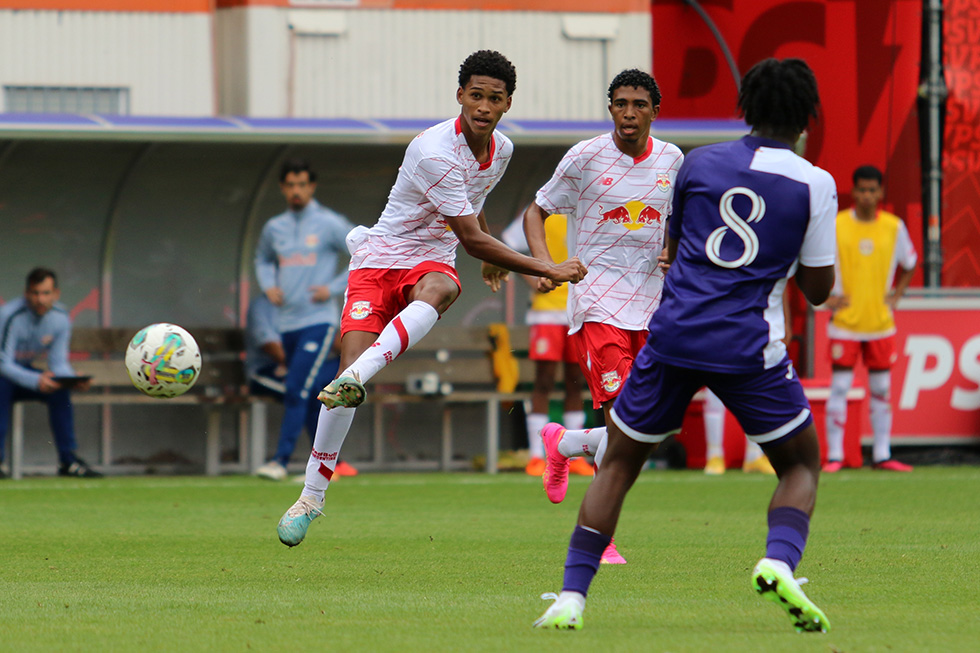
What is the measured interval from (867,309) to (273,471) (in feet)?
17.2

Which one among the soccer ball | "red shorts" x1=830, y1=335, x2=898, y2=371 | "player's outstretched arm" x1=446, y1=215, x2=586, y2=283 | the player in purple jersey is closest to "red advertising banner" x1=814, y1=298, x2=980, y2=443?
"red shorts" x1=830, y1=335, x2=898, y2=371

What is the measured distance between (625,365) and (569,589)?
2.66m

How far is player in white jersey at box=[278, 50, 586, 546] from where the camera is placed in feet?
22.9

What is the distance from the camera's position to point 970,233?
54.9 ft

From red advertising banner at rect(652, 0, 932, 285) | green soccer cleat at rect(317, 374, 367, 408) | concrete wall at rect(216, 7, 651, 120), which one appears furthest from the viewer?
red advertising banner at rect(652, 0, 932, 285)

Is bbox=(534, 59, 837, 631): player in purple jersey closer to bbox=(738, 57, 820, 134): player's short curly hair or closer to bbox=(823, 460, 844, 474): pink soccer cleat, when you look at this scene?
bbox=(738, 57, 820, 134): player's short curly hair

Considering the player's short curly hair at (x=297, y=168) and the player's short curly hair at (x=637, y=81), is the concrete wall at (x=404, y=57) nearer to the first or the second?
the player's short curly hair at (x=297, y=168)

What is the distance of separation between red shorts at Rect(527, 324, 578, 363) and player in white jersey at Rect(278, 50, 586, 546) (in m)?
5.38

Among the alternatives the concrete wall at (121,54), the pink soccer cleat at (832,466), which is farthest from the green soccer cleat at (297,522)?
the concrete wall at (121,54)

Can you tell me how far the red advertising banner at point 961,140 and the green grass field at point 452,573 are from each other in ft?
→ 19.1

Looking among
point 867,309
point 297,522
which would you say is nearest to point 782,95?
point 297,522

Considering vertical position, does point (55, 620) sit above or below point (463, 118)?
below

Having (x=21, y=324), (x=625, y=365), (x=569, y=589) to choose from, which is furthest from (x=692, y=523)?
(x=21, y=324)

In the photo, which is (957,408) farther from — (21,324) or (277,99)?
(21,324)
